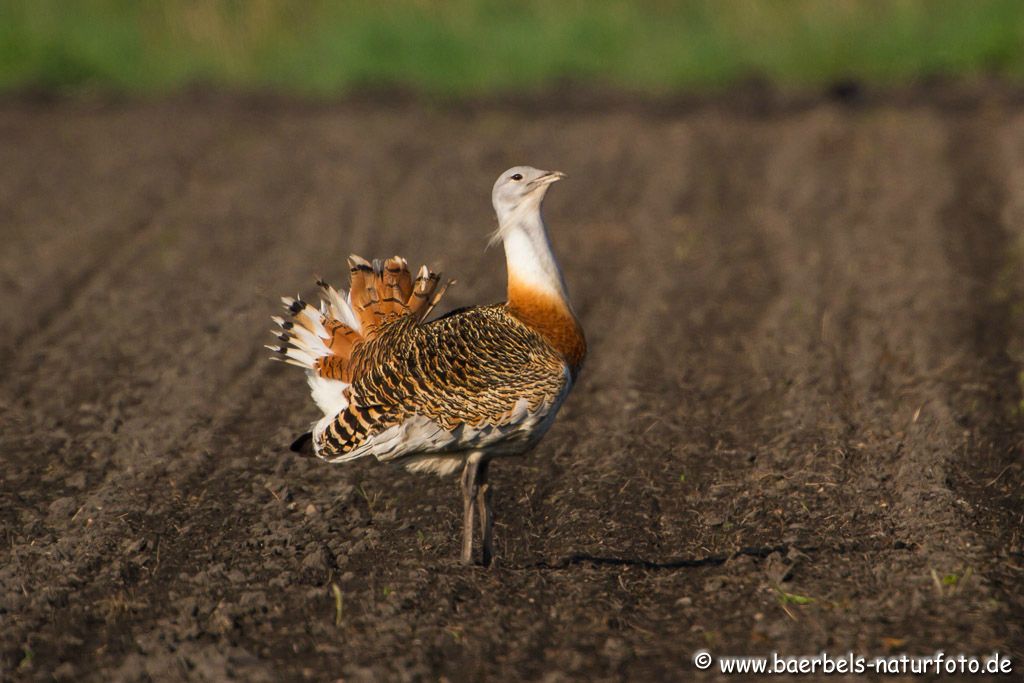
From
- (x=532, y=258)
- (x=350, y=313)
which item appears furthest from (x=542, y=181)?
(x=350, y=313)

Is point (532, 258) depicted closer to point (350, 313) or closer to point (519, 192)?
point (519, 192)

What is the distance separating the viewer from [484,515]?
4.89 metres

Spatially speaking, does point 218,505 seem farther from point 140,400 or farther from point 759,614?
point 759,614

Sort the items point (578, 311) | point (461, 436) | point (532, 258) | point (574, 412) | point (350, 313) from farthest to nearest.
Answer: point (578, 311)
point (574, 412)
point (350, 313)
point (532, 258)
point (461, 436)

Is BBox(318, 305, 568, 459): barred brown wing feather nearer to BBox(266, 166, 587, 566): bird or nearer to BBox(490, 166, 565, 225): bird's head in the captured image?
BBox(266, 166, 587, 566): bird

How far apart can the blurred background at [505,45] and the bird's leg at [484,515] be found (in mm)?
9008

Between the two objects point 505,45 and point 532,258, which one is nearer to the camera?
point 532,258

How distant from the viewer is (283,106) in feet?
44.1

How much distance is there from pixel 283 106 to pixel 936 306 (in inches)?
301

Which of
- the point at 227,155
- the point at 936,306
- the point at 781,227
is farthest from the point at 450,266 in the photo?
the point at 227,155

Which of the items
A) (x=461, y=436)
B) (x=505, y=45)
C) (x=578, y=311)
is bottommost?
(x=461, y=436)

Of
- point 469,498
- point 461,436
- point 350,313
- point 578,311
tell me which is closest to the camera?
point 461,436

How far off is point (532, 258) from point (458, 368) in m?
0.50

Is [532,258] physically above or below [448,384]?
above
